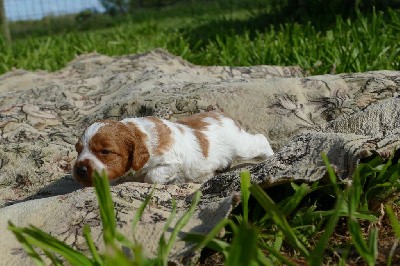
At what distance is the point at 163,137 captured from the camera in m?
3.49

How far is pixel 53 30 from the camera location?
14.7 m

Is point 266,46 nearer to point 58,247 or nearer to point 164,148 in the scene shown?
point 164,148

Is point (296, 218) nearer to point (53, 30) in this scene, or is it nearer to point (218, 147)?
point (218, 147)

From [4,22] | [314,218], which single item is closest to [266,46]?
[314,218]

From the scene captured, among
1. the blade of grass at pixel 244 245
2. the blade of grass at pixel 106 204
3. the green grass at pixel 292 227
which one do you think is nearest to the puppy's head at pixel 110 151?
the green grass at pixel 292 227

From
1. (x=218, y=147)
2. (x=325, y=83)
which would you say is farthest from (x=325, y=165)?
(x=325, y=83)

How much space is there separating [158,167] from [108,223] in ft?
4.41

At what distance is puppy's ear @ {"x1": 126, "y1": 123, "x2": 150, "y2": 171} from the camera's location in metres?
3.34

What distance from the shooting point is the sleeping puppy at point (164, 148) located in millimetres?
3303

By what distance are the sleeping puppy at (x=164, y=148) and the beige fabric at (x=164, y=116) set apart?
23cm

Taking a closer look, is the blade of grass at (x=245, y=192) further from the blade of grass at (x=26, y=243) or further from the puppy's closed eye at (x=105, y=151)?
the puppy's closed eye at (x=105, y=151)

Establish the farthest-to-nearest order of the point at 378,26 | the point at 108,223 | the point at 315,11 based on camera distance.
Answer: the point at 315,11
the point at 378,26
the point at 108,223

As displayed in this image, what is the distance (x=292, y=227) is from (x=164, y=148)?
110 cm

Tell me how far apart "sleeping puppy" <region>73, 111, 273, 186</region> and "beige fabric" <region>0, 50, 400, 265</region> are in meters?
0.23
